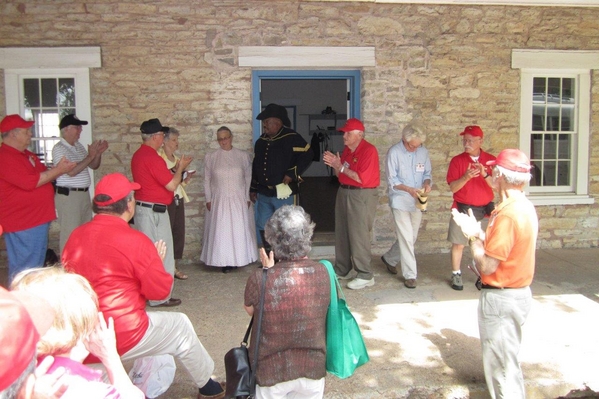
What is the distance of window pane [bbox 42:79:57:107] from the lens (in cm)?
704

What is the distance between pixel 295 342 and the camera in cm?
279

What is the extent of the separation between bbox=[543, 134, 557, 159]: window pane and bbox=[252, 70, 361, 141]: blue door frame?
2.86 meters

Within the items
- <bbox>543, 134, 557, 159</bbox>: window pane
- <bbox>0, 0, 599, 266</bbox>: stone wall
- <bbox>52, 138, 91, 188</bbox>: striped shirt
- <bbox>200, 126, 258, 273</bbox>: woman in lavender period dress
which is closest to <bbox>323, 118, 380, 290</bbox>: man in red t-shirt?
<bbox>200, 126, 258, 273</bbox>: woman in lavender period dress

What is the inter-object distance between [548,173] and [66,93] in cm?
675

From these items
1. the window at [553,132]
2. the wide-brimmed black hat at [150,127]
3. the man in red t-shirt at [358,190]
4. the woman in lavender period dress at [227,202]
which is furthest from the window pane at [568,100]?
the wide-brimmed black hat at [150,127]

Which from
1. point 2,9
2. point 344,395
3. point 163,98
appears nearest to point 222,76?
point 163,98

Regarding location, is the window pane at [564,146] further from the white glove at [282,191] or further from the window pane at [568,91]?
the white glove at [282,191]

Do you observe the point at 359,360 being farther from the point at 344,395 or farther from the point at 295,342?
the point at 344,395

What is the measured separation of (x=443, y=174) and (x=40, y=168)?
4.97m

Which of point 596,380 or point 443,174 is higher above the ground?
point 443,174

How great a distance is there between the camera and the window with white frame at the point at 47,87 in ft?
22.4

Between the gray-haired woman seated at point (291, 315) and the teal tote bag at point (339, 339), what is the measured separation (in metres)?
0.04

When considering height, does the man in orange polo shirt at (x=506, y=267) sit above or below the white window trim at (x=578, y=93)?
below

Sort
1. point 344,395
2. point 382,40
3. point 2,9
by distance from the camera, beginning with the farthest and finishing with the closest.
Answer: point 382,40
point 2,9
point 344,395
